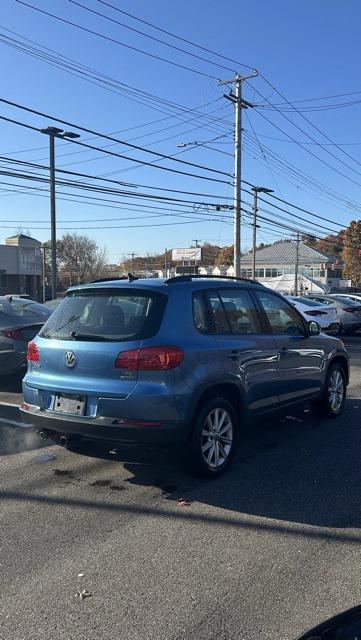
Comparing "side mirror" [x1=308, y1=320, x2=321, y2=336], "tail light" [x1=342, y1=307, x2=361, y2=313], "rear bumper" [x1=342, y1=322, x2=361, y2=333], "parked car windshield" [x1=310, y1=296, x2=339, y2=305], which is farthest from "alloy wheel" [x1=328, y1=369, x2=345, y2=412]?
"parked car windshield" [x1=310, y1=296, x2=339, y2=305]

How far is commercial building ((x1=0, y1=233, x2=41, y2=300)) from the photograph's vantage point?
6016cm

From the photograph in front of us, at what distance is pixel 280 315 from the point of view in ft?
21.1

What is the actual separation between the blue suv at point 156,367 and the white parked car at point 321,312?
13594 mm

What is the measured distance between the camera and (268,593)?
327cm

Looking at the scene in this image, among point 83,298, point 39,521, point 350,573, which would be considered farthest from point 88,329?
point 350,573

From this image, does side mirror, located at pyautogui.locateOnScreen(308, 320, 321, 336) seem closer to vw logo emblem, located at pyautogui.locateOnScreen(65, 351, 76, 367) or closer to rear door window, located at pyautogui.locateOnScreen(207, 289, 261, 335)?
rear door window, located at pyautogui.locateOnScreen(207, 289, 261, 335)

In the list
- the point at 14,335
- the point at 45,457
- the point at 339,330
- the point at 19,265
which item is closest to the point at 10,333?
the point at 14,335

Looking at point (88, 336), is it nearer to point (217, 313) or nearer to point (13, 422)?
point (217, 313)

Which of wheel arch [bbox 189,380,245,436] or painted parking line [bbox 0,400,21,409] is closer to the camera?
wheel arch [bbox 189,380,245,436]

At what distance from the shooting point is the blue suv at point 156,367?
4598 mm

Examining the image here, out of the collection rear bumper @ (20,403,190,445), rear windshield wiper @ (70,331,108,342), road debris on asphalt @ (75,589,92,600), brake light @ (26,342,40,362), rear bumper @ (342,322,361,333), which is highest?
rear windshield wiper @ (70,331,108,342)

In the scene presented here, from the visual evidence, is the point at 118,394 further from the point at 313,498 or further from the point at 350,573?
the point at 350,573

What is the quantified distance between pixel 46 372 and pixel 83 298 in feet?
2.41

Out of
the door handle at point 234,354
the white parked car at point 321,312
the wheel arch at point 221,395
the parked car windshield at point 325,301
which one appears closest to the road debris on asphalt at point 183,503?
the wheel arch at point 221,395
